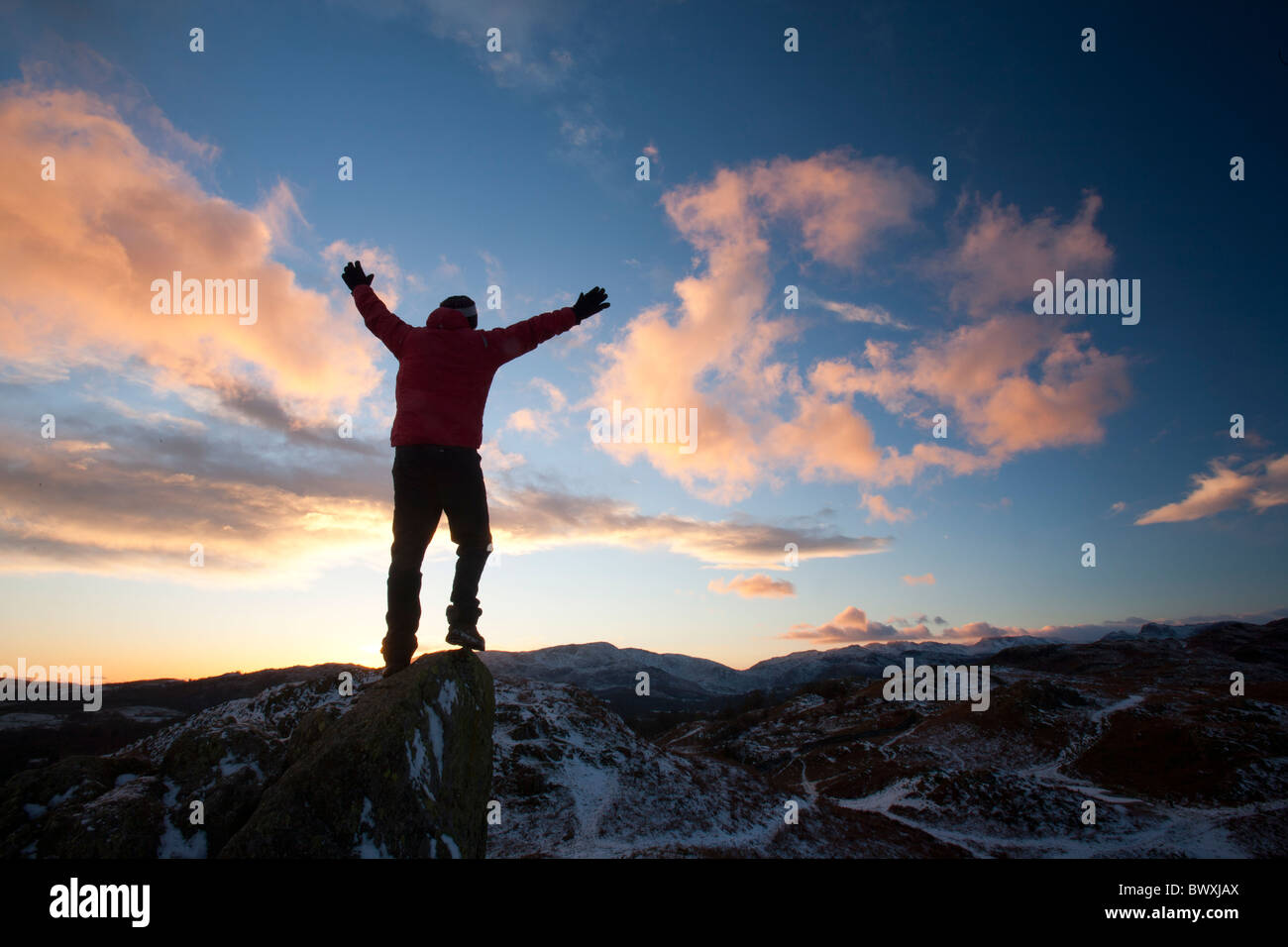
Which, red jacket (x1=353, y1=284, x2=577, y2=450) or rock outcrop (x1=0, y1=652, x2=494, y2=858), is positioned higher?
red jacket (x1=353, y1=284, x2=577, y2=450)

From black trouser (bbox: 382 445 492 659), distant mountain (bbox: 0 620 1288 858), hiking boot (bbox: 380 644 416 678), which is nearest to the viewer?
black trouser (bbox: 382 445 492 659)

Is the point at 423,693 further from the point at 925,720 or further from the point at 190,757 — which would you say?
the point at 925,720

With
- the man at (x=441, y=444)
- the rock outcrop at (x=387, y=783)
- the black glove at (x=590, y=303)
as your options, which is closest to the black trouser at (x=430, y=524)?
the man at (x=441, y=444)

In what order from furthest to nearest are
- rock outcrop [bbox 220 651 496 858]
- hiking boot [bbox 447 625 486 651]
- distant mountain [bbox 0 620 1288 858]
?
distant mountain [bbox 0 620 1288 858]
hiking boot [bbox 447 625 486 651]
rock outcrop [bbox 220 651 496 858]

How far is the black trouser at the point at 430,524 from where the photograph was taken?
6883 millimetres

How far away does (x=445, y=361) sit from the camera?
708 cm

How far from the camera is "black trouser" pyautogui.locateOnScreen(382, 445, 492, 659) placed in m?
6.88

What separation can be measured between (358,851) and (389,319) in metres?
6.07

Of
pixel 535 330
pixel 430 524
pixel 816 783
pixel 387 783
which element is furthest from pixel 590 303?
pixel 816 783

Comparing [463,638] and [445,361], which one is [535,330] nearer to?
[445,361]

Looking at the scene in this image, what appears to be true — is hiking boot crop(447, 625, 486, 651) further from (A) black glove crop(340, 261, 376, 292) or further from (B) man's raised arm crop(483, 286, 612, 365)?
(A) black glove crop(340, 261, 376, 292)

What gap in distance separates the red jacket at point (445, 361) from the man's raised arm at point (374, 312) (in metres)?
0.01

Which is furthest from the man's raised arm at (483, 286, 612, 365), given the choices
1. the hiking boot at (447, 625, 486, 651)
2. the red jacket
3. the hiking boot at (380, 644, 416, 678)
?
the hiking boot at (380, 644, 416, 678)
